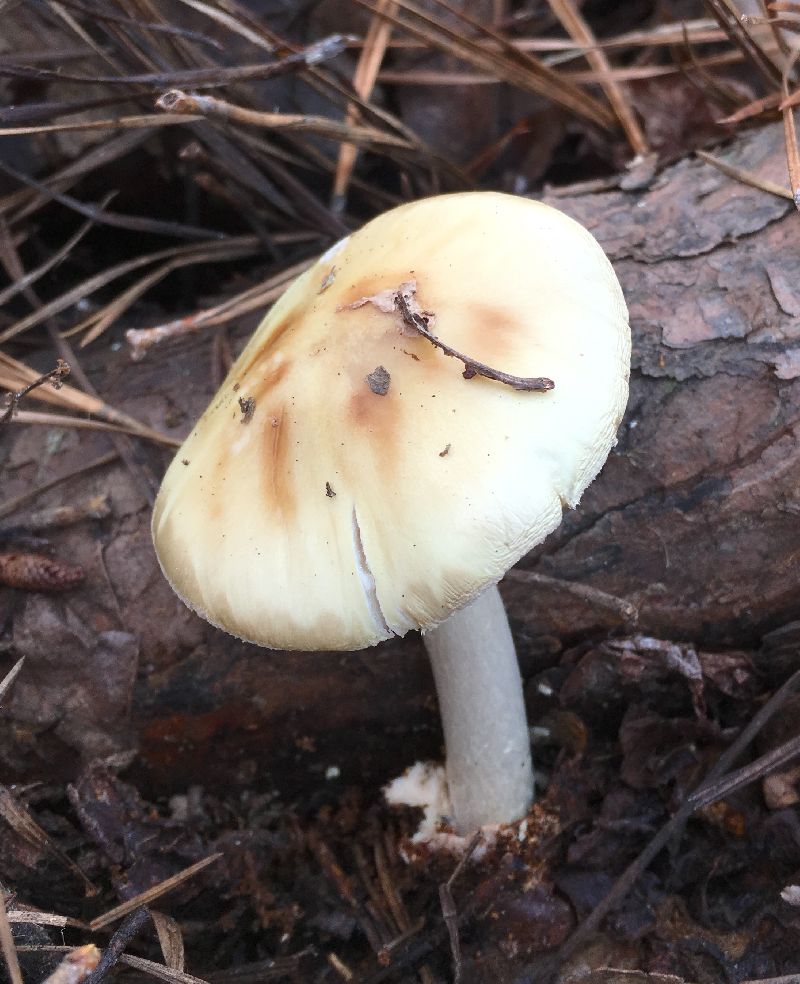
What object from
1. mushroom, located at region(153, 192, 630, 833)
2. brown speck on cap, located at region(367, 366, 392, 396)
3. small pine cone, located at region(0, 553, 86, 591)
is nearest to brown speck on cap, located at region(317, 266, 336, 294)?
mushroom, located at region(153, 192, 630, 833)

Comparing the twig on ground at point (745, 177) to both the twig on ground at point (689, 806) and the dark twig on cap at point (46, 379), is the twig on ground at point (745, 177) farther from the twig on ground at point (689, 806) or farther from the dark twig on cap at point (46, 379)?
the dark twig on cap at point (46, 379)

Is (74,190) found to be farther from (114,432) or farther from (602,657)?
(602,657)

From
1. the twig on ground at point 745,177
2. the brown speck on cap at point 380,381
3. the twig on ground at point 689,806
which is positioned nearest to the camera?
the brown speck on cap at point 380,381

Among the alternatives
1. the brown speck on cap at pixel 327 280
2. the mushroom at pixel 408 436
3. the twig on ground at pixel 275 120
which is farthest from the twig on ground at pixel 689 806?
the twig on ground at pixel 275 120

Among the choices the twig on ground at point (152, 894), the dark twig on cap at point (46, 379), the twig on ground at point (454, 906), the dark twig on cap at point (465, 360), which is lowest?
the twig on ground at point (454, 906)

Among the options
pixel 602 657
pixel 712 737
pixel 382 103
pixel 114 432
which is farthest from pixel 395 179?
pixel 712 737

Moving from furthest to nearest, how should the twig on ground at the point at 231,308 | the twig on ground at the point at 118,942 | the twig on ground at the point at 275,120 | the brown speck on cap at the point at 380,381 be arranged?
the twig on ground at the point at 231,308, the twig on ground at the point at 275,120, the twig on ground at the point at 118,942, the brown speck on cap at the point at 380,381

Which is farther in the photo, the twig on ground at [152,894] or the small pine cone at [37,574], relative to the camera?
the small pine cone at [37,574]

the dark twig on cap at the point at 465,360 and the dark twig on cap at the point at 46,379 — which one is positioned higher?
the dark twig on cap at the point at 465,360
